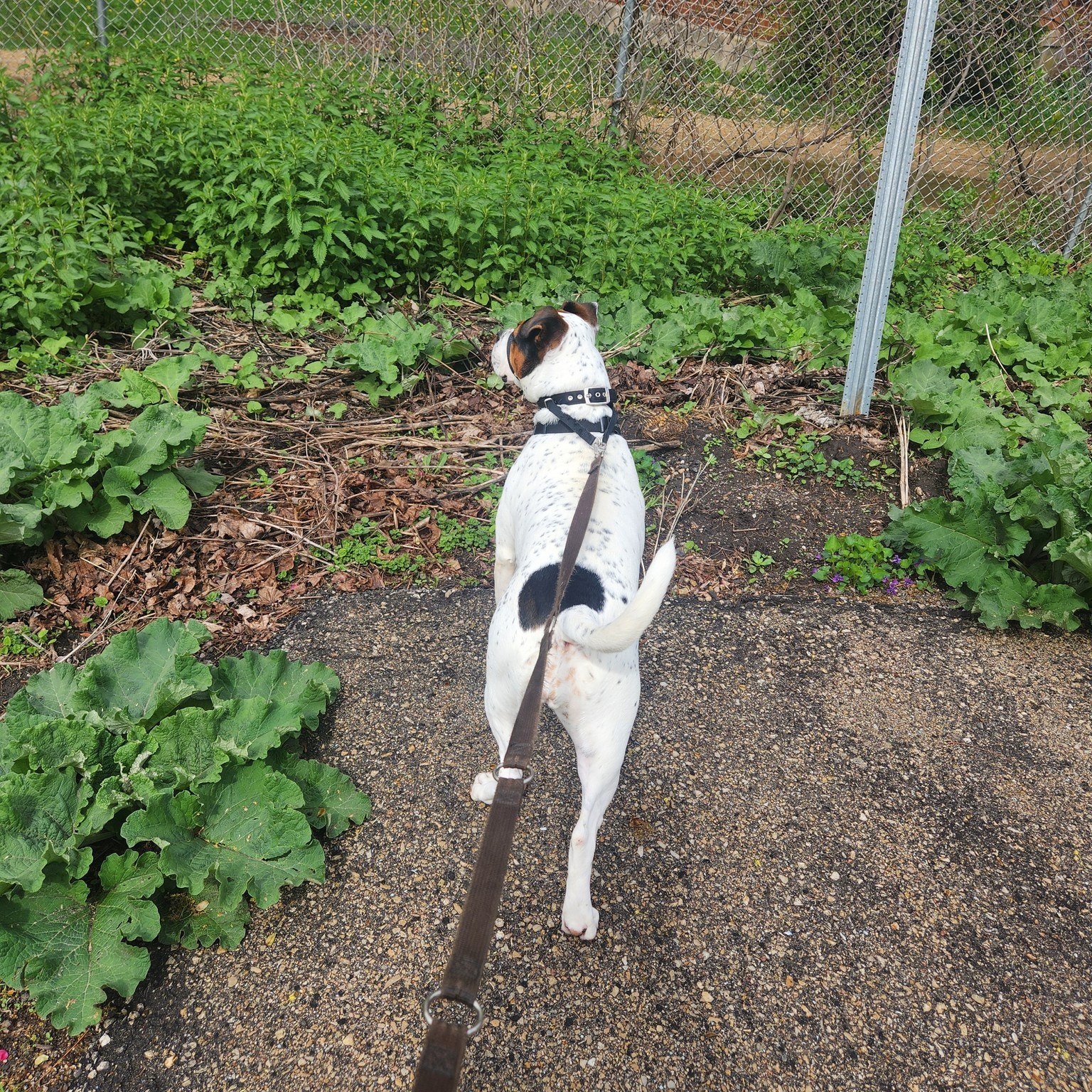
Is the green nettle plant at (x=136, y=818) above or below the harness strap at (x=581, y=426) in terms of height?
below

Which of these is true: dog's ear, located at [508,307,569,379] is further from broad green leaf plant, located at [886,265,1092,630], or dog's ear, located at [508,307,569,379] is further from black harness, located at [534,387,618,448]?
broad green leaf plant, located at [886,265,1092,630]

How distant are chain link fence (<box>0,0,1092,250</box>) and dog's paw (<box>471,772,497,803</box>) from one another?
6.21m

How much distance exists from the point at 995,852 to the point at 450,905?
1876mm

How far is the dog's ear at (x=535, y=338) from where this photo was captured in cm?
315

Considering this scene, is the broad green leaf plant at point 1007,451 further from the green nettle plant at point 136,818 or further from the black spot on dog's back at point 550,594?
the green nettle plant at point 136,818

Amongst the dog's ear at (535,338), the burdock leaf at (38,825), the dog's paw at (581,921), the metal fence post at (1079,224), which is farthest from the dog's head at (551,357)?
the metal fence post at (1079,224)

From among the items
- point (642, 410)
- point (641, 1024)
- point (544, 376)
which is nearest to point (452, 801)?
point (641, 1024)

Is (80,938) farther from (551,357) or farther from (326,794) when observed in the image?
(551,357)

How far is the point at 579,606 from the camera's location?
2201mm

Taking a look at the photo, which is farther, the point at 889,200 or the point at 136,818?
the point at 889,200

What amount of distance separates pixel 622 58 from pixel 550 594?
7.10m

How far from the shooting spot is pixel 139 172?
570 cm

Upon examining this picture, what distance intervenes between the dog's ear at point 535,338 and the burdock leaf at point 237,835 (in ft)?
5.81

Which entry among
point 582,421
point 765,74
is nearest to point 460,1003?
point 582,421
